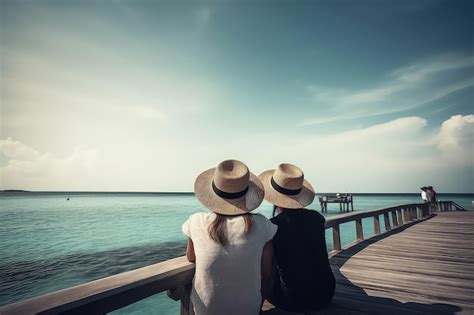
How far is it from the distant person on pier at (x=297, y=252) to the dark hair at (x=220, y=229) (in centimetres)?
71

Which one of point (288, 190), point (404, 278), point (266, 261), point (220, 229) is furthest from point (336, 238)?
point (220, 229)

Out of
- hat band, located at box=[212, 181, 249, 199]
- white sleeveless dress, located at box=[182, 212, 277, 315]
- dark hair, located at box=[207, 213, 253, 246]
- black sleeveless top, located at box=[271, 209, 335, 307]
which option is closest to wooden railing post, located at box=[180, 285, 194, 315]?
white sleeveless dress, located at box=[182, 212, 277, 315]

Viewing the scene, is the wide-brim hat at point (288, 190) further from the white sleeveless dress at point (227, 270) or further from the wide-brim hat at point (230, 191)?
the white sleeveless dress at point (227, 270)

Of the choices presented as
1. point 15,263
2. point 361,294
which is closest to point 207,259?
point 361,294

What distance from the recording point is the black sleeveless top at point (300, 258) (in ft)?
8.75

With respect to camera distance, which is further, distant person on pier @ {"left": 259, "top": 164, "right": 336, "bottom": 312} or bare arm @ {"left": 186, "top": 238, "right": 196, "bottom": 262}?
distant person on pier @ {"left": 259, "top": 164, "right": 336, "bottom": 312}

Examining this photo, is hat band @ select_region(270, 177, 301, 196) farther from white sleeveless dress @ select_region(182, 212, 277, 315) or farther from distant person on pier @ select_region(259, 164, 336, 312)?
white sleeveless dress @ select_region(182, 212, 277, 315)

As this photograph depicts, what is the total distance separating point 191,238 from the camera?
86.4 inches

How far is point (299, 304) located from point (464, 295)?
2.50 metres

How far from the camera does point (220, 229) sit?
6.78ft

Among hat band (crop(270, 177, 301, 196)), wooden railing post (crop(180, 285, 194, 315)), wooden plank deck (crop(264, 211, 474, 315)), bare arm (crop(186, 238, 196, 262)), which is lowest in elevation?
wooden plank deck (crop(264, 211, 474, 315))

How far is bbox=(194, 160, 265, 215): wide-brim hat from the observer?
7.19 feet

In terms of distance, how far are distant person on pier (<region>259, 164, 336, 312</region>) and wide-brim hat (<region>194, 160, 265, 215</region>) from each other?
50 cm

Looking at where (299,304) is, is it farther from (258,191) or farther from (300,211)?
(258,191)
